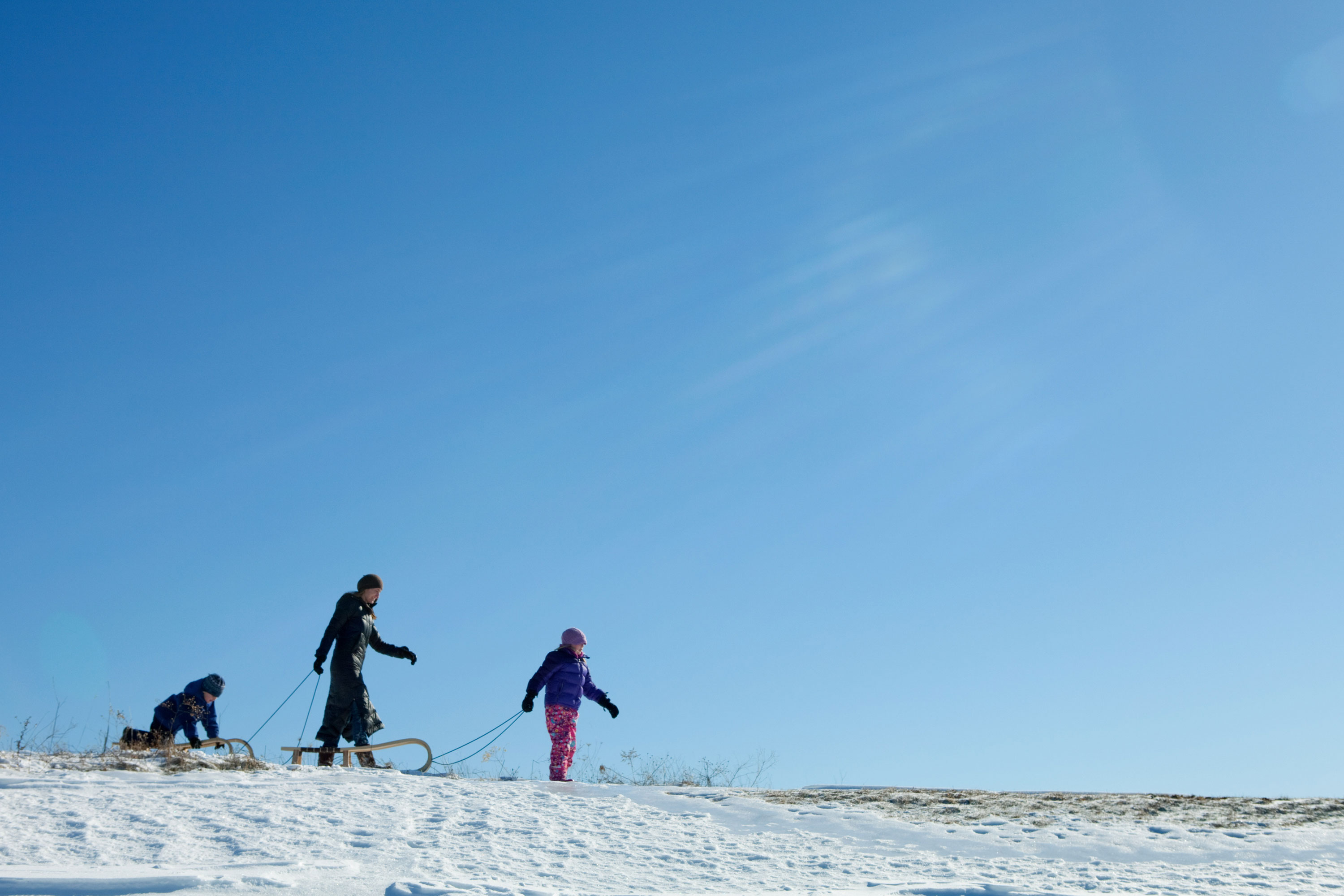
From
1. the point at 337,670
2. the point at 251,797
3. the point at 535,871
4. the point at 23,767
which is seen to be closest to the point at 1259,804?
the point at 535,871

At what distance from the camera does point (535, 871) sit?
5172 millimetres

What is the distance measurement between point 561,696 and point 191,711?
13.4 ft

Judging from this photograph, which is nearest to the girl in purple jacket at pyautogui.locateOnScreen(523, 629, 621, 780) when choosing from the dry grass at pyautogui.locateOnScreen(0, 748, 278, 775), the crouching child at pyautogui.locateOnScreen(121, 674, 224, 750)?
the dry grass at pyautogui.locateOnScreen(0, 748, 278, 775)

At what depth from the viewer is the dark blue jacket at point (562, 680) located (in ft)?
33.3

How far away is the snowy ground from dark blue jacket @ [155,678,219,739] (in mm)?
2877

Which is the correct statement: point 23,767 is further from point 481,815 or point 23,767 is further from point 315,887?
point 315,887

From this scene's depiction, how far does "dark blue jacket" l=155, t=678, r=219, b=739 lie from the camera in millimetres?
10695

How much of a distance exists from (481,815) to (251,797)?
5.33 ft

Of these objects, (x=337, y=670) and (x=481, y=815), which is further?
(x=337, y=670)

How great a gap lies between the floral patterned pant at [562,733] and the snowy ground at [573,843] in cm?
225

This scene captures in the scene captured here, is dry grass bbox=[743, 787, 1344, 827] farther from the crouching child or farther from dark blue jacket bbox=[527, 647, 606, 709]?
the crouching child

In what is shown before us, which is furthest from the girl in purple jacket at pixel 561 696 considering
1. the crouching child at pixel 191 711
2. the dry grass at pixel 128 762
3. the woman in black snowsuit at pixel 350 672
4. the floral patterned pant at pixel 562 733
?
the crouching child at pixel 191 711

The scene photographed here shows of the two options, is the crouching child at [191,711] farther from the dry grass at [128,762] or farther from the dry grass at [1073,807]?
the dry grass at [1073,807]

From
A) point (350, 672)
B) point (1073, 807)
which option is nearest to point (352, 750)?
point (350, 672)
